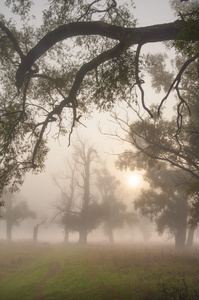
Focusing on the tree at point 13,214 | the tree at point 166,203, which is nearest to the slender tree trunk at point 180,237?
the tree at point 166,203

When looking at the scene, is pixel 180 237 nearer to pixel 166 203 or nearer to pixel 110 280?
pixel 166 203

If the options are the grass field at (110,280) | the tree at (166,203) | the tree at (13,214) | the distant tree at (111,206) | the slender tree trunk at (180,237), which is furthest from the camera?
the tree at (13,214)

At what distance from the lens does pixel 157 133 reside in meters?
14.5

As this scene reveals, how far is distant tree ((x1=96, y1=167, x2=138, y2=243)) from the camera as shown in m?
36.3

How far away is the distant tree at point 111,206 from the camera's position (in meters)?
36.3

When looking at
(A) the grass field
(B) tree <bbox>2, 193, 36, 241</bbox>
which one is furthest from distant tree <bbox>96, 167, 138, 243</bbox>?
(A) the grass field

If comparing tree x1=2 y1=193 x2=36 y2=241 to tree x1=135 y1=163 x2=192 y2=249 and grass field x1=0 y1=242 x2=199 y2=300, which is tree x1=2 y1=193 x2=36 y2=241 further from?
tree x1=135 y1=163 x2=192 y2=249

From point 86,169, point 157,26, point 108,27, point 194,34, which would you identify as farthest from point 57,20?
point 86,169

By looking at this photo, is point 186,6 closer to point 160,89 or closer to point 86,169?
point 160,89

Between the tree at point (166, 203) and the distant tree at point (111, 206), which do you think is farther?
the distant tree at point (111, 206)

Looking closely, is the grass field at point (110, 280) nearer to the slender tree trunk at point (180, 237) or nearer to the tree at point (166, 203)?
the tree at point (166, 203)

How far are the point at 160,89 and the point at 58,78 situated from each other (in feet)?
49.2

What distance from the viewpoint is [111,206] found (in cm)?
3788

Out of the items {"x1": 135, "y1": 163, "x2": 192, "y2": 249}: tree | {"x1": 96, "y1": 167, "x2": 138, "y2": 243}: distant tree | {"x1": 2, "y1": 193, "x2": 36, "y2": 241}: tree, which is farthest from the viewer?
{"x1": 2, "y1": 193, "x2": 36, "y2": 241}: tree
